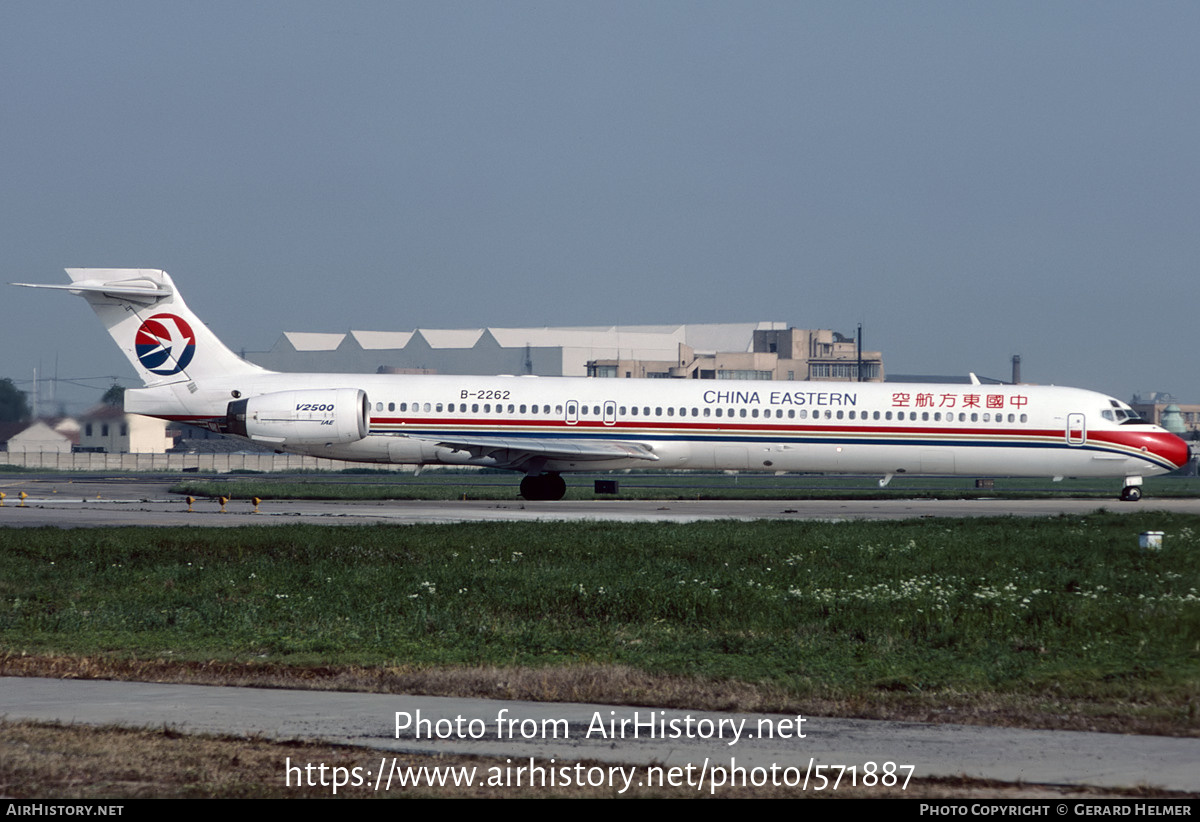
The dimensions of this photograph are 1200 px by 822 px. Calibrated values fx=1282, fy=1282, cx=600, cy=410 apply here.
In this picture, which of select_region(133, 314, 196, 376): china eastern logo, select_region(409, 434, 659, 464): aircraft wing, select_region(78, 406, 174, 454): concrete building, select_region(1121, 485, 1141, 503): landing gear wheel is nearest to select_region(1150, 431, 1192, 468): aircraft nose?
select_region(1121, 485, 1141, 503): landing gear wheel

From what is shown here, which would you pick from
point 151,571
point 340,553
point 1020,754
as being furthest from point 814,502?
point 1020,754

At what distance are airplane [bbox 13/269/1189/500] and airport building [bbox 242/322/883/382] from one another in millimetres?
94125

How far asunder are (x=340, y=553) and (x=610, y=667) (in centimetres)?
993

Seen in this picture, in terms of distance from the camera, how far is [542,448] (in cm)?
3666

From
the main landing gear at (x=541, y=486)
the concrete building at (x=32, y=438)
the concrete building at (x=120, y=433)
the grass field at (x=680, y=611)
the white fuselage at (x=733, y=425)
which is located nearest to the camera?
the grass field at (x=680, y=611)

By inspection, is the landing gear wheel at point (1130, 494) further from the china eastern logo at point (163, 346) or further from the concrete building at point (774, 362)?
the concrete building at point (774, 362)

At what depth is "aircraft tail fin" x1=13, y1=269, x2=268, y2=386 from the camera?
38.0 meters

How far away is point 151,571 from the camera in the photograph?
19.0 metres

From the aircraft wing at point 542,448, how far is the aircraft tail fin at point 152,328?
22.6 feet

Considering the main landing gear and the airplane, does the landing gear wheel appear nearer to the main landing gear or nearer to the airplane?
the airplane

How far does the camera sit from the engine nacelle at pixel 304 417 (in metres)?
36.9

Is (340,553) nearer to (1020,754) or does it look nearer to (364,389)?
(1020,754)

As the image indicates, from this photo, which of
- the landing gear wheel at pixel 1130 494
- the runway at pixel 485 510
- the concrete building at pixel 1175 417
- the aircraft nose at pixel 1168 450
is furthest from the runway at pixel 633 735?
the concrete building at pixel 1175 417

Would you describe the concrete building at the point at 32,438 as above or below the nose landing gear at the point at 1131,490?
above
